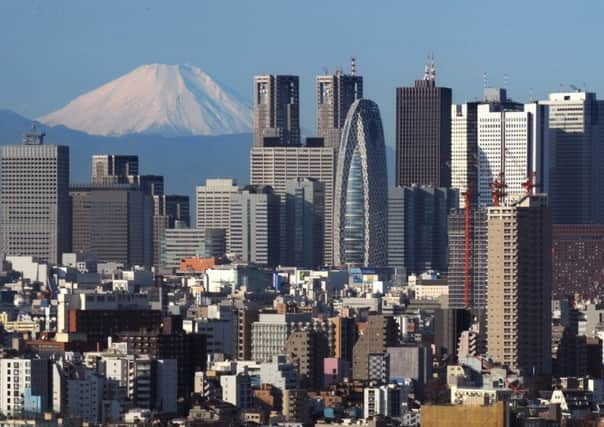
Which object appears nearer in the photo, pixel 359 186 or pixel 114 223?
pixel 359 186

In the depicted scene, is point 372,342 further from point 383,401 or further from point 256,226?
point 256,226

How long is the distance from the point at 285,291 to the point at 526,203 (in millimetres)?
28850

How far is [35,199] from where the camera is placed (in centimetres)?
11712

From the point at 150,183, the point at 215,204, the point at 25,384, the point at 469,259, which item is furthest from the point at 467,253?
the point at 25,384

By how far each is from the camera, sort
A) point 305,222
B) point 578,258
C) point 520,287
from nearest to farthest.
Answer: point 520,287 → point 578,258 → point 305,222

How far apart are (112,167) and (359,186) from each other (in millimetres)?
11644

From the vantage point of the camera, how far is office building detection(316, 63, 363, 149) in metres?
131

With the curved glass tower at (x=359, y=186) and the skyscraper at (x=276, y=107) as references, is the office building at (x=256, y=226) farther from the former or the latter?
the skyscraper at (x=276, y=107)

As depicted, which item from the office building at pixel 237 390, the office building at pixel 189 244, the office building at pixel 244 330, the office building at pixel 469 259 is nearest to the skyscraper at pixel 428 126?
the office building at pixel 189 244

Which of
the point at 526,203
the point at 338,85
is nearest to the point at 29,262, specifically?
the point at 338,85

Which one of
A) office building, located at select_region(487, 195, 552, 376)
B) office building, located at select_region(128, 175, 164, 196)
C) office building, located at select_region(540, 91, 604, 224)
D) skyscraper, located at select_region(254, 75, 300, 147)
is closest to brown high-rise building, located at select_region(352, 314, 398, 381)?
office building, located at select_region(487, 195, 552, 376)

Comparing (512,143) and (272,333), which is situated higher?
(512,143)

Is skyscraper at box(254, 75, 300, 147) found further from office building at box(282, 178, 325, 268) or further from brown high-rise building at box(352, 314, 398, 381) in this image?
brown high-rise building at box(352, 314, 398, 381)

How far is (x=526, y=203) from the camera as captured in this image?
228ft
